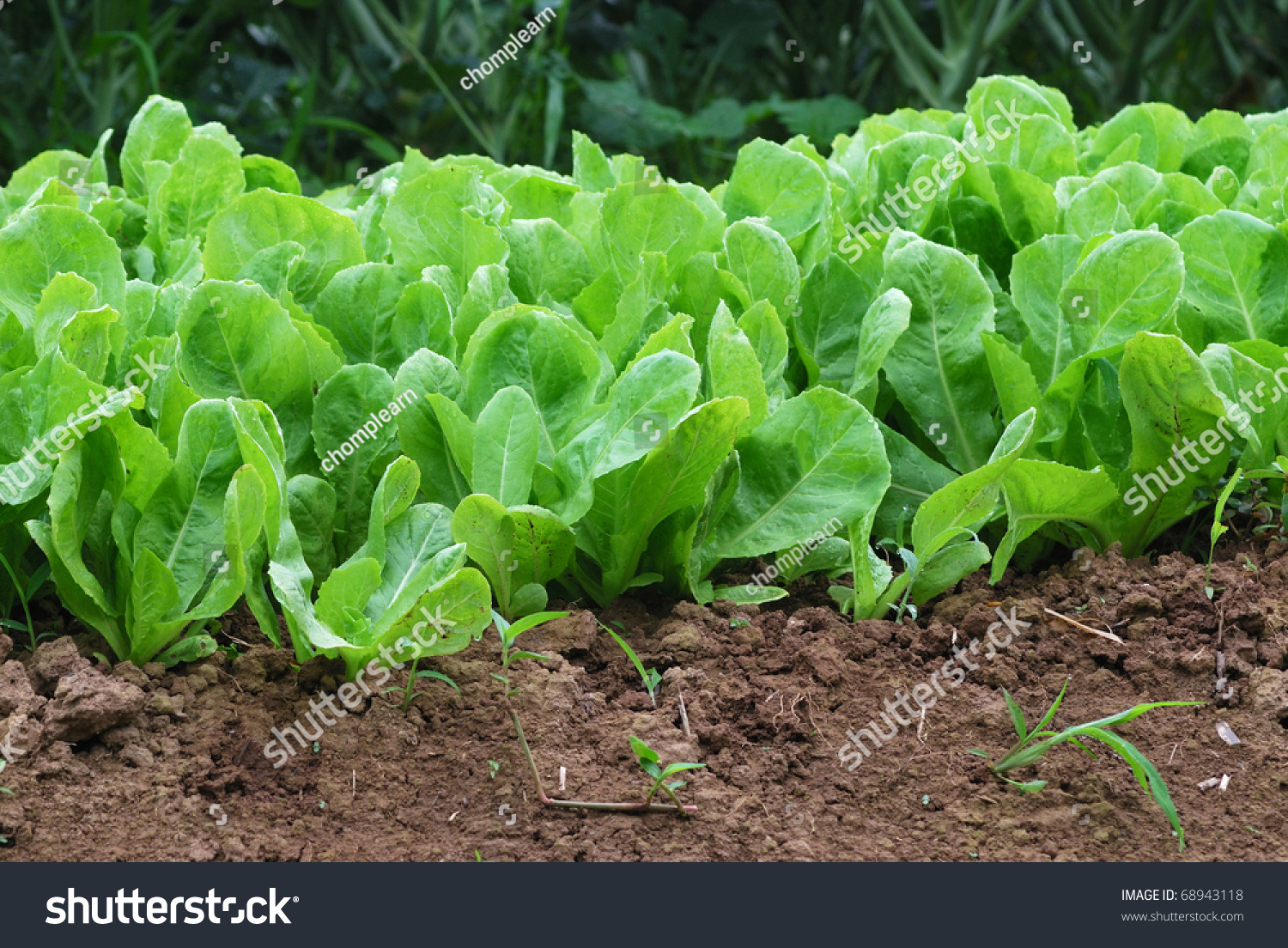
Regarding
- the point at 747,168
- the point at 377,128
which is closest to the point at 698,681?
the point at 747,168

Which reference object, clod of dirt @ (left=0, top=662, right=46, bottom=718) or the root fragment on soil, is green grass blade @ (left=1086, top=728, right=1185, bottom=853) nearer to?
the root fragment on soil

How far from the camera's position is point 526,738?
1.24 meters

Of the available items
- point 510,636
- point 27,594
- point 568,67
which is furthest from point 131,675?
point 568,67

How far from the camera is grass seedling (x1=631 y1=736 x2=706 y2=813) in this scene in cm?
115

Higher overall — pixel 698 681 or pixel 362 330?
pixel 362 330

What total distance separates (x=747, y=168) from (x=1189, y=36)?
609 centimetres

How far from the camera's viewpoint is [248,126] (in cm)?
639

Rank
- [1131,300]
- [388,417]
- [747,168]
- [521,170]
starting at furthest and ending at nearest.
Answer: [521,170] < [747,168] < [1131,300] < [388,417]

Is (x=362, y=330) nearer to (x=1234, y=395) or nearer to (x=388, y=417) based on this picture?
(x=388, y=417)

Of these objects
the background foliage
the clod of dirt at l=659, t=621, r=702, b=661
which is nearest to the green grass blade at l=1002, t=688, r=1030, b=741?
the clod of dirt at l=659, t=621, r=702, b=661

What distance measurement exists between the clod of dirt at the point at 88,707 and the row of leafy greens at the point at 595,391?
3.3 inches

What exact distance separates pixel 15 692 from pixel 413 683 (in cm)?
39

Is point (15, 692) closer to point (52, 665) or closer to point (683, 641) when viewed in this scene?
point (52, 665)

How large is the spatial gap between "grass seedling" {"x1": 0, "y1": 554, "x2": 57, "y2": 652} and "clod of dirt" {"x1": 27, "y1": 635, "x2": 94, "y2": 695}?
1.9 inches
